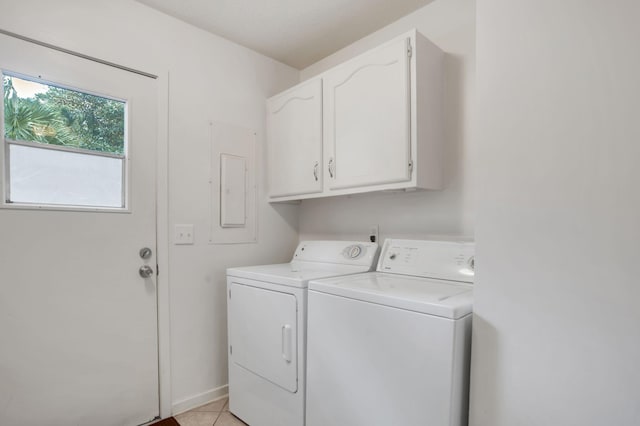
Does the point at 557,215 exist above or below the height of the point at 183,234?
above

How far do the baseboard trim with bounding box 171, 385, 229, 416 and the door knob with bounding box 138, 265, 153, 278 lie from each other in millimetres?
801

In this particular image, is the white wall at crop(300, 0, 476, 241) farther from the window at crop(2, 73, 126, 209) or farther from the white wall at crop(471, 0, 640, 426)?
the window at crop(2, 73, 126, 209)

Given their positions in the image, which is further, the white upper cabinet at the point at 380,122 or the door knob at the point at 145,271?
the door knob at the point at 145,271

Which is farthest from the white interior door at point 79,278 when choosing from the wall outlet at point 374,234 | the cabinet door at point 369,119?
the wall outlet at point 374,234

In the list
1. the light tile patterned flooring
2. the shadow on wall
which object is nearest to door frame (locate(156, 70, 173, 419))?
the light tile patterned flooring

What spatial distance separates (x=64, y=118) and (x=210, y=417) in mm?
1848

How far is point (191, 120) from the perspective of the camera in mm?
2174

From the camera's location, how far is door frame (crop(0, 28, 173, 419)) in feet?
6.57

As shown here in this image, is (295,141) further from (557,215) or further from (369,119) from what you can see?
(557,215)

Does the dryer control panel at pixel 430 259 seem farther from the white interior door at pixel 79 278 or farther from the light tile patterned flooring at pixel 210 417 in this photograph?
the white interior door at pixel 79 278

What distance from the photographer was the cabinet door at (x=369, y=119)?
1721mm

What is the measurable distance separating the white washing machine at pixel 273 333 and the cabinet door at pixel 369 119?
487 mm

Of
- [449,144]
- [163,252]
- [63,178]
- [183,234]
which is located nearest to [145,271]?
[163,252]

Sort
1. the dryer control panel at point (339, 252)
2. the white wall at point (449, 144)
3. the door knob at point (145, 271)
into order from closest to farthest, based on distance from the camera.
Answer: the white wall at point (449, 144), the door knob at point (145, 271), the dryer control panel at point (339, 252)
